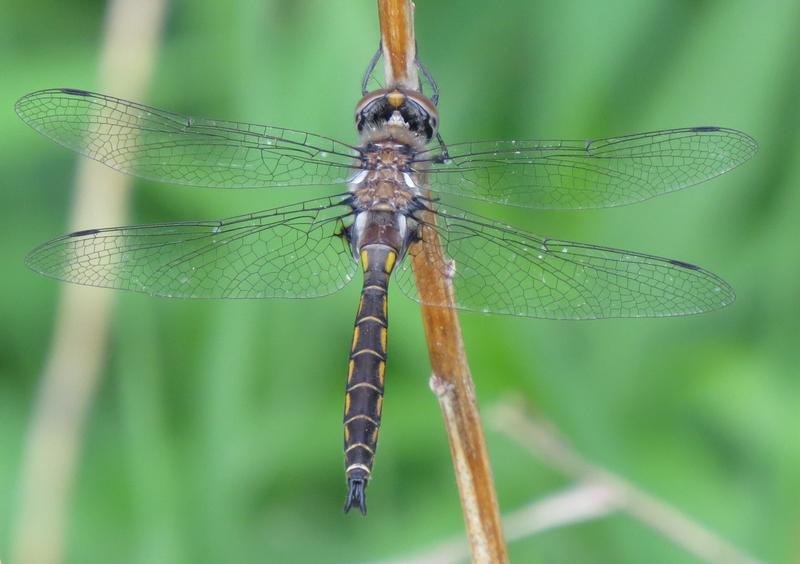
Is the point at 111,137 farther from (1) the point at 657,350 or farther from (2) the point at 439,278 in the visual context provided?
(1) the point at 657,350

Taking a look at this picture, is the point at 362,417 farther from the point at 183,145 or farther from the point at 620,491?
the point at 183,145

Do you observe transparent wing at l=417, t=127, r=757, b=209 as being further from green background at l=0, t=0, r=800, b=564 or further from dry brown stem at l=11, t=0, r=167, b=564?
dry brown stem at l=11, t=0, r=167, b=564

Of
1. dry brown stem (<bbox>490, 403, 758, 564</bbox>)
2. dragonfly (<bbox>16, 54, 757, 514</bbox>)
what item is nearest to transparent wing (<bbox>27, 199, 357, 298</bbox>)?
dragonfly (<bbox>16, 54, 757, 514</bbox>)

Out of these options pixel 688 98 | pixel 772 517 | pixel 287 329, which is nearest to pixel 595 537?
pixel 772 517

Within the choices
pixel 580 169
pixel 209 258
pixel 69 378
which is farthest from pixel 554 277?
pixel 69 378

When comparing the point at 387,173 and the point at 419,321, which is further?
the point at 419,321

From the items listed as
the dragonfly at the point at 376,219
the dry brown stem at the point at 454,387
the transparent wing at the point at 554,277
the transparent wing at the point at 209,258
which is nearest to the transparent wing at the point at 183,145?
the dragonfly at the point at 376,219

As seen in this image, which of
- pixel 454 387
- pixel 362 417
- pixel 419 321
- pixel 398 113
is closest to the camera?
pixel 454 387

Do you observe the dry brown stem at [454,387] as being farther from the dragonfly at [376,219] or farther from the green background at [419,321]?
the green background at [419,321]
